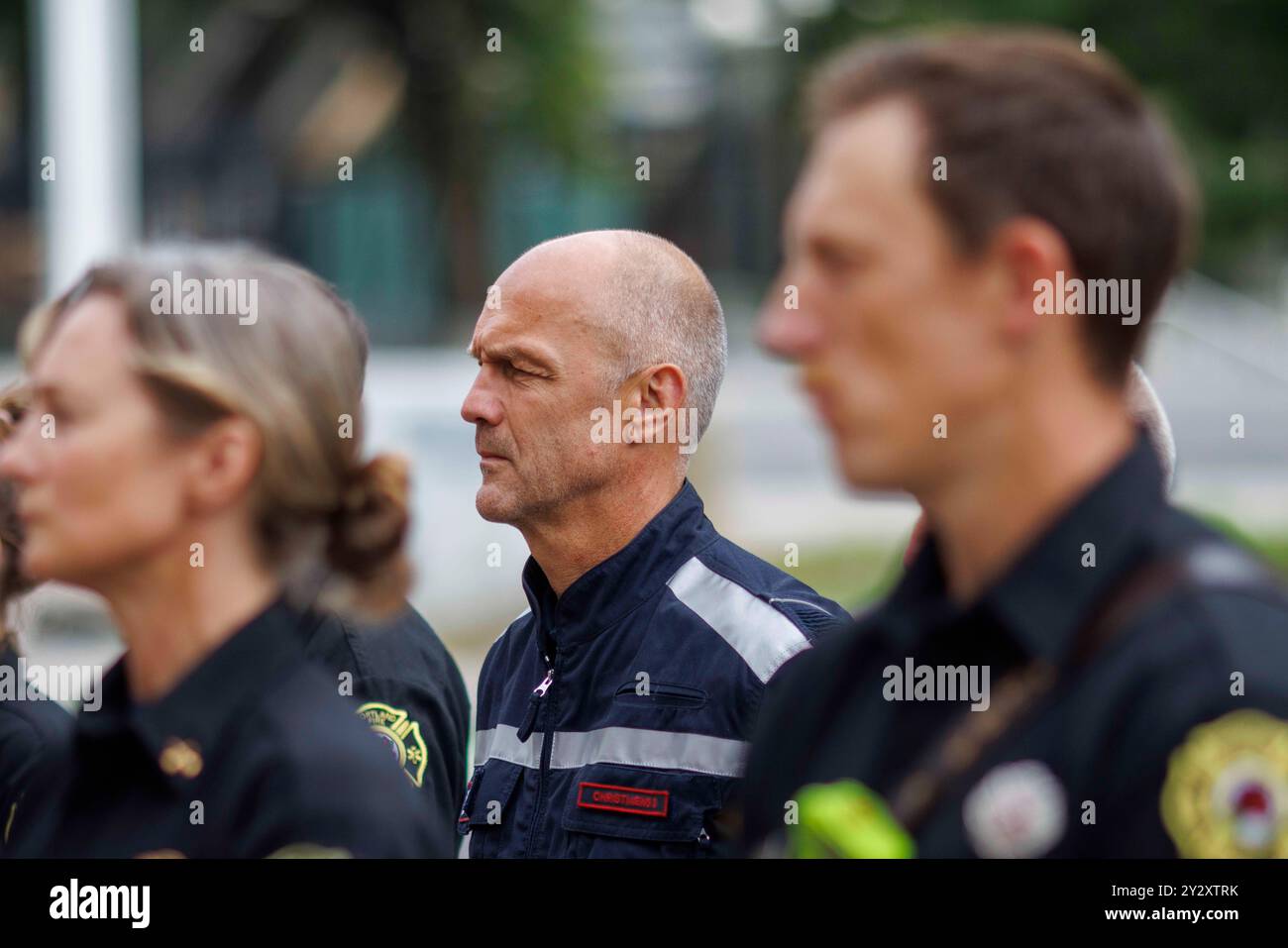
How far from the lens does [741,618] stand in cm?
301

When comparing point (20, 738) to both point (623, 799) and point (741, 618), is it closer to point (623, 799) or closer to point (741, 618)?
point (623, 799)

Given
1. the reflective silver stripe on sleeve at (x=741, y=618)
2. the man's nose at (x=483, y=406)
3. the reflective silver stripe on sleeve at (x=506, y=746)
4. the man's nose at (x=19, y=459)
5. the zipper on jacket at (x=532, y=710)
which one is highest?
the man's nose at (x=483, y=406)

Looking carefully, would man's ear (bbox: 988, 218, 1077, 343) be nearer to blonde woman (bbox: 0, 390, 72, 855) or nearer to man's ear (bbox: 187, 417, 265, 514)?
man's ear (bbox: 187, 417, 265, 514)

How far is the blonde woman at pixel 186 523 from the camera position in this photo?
6.20 feet

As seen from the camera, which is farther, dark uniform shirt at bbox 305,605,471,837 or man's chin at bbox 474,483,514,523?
man's chin at bbox 474,483,514,523

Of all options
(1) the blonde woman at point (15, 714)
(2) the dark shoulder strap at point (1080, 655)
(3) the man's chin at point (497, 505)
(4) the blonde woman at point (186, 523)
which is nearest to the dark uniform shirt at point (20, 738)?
(1) the blonde woman at point (15, 714)

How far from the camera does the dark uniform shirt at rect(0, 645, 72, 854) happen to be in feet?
7.28

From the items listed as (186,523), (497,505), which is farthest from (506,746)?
(186,523)

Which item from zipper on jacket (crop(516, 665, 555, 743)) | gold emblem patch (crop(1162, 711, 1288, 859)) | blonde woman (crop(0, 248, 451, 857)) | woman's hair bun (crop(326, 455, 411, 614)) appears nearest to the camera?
gold emblem patch (crop(1162, 711, 1288, 859))

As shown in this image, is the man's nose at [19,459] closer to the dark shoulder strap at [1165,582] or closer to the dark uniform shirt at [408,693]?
the dark uniform shirt at [408,693]

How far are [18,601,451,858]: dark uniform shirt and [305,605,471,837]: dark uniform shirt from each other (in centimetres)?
83

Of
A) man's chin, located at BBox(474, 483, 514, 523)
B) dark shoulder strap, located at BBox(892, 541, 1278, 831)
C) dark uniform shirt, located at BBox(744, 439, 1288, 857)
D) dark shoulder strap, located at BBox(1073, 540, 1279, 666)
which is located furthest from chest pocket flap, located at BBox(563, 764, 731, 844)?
dark shoulder strap, located at BBox(1073, 540, 1279, 666)

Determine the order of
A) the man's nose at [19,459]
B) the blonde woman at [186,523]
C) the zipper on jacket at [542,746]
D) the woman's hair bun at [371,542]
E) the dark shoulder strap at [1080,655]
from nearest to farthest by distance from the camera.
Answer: the dark shoulder strap at [1080,655], the blonde woman at [186,523], the man's nose at [19,459], the woman's hair bun at [371,542], the zipper on jacket at [542,746]
